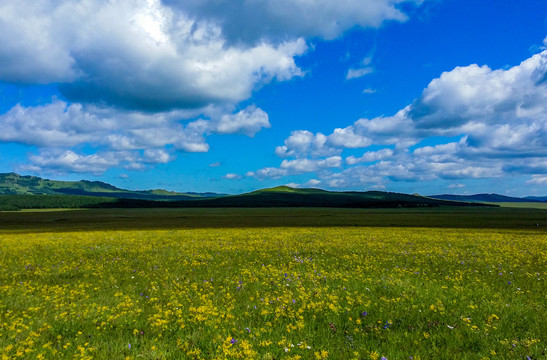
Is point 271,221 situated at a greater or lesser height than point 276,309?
lesser

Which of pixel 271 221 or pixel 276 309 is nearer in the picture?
pixel 276 309

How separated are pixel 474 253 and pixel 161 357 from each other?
69.1 feet

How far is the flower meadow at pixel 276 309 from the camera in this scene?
23.2 feet

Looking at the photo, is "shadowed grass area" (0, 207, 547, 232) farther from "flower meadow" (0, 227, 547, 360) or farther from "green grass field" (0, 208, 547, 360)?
"green grass field" (0, 208, 547, 360)

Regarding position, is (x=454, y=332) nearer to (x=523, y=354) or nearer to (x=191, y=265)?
(x=523, y=354)

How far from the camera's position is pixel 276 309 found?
30.6ft

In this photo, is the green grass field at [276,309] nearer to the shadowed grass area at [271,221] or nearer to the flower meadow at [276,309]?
the flower meadow at [276,309]

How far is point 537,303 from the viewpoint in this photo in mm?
9914

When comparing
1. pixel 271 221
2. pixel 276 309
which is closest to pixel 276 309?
pixel 276 309

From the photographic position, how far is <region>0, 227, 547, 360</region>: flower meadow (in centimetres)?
706

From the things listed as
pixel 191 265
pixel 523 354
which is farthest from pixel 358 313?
pixel 191 265

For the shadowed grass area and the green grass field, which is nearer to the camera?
the green grass field

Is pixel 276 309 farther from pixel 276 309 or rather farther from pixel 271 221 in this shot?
pixel 271 221

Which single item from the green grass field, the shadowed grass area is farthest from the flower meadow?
the shadowed grass area
